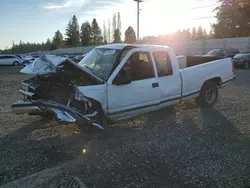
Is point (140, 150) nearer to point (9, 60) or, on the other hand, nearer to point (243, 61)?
point (243, 61)

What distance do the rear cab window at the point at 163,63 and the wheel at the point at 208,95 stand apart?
168cm

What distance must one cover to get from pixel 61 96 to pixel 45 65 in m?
0.77

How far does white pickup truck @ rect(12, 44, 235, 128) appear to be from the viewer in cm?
472

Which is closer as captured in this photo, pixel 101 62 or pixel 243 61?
pixel 101 62

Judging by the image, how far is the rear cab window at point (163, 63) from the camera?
19.5ft

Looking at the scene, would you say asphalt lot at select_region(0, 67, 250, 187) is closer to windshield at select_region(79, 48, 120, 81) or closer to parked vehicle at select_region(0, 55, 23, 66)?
windshield at select_region(79, 48, 120, 81)

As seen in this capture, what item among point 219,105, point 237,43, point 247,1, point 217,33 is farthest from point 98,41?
point 219,105

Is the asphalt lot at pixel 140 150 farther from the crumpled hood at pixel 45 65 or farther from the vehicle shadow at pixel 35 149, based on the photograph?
the crumpled hood at pixel 45 65

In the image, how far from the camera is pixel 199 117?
256 inches

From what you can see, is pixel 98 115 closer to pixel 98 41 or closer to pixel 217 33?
pixel 217 33

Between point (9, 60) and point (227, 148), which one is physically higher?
point (9, 60)

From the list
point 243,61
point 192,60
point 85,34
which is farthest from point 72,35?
point 192,60

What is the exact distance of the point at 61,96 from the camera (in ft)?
16.8

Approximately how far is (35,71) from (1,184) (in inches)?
82.9
